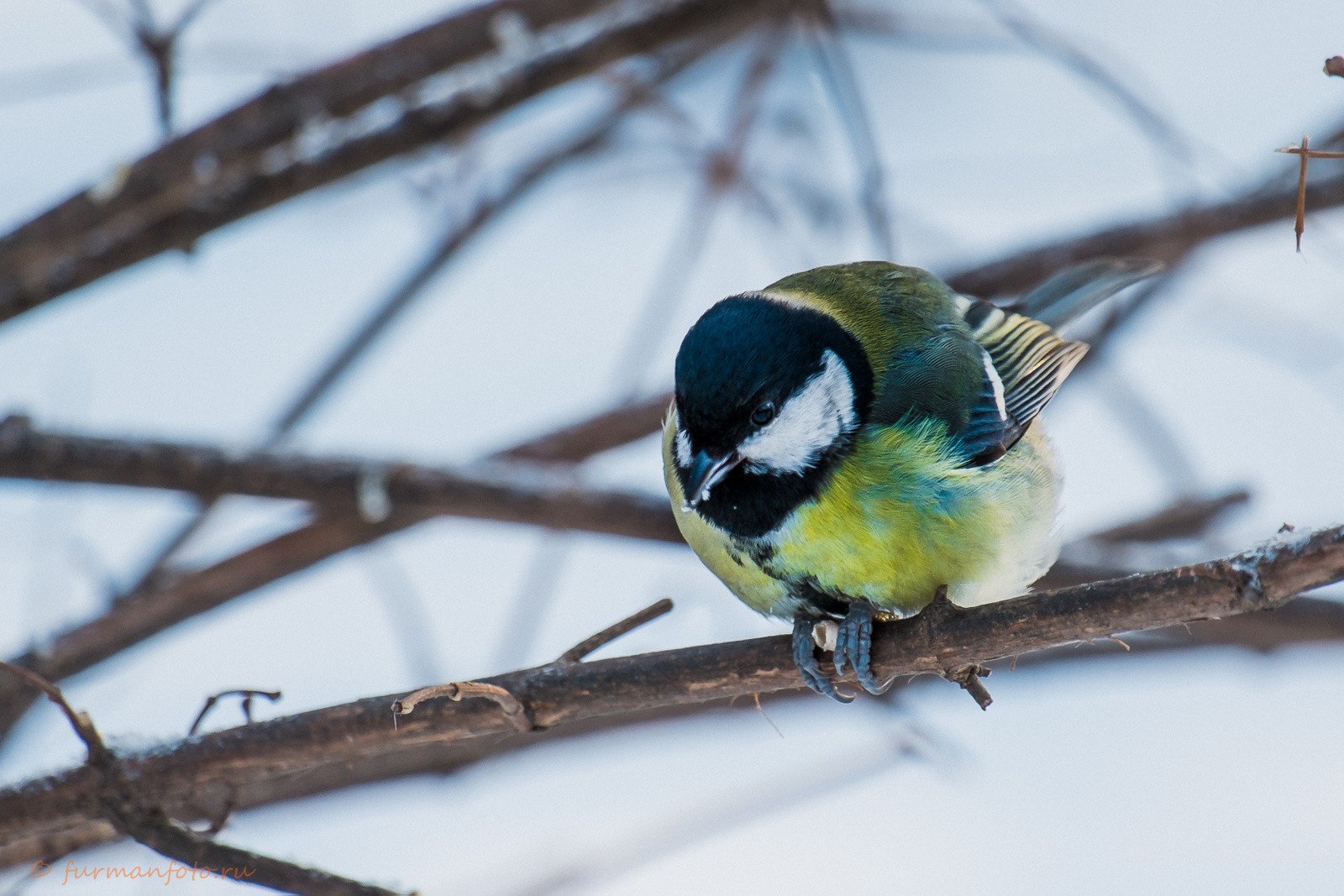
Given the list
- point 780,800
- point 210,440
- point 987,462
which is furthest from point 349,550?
Result: point 987,462

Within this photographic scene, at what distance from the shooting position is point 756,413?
147 centimetres

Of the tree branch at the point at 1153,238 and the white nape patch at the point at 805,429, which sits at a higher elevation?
the tree branch at the point at 1153,238

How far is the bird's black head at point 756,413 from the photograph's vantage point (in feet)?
4.75

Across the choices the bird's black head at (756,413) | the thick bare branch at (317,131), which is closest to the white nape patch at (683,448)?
the bird's black head at (756,413)

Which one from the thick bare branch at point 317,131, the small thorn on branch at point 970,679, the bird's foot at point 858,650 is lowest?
the small thorn on branch at point 970,679

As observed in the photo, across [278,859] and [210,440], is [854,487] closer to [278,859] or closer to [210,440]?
[278,859]

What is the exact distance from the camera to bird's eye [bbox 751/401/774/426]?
1.47m

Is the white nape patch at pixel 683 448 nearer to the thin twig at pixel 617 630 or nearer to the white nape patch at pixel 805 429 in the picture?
the white nape patch at pixel 805 429

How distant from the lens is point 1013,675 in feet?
8.02

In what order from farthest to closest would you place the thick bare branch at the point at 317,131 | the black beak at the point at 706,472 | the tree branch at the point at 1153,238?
the tree branch at the point at 1153,238, the thick bare branch at the point at 317,131, the black beak at the point at 706,472

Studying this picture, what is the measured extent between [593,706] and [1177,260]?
178cm

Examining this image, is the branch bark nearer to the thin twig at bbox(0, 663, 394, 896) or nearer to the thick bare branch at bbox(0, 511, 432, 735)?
the thin twig at bbox(0, 663, 394, 896)

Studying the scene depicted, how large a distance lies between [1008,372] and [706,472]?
650 mm

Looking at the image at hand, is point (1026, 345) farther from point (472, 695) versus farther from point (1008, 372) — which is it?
point (472, 695)
